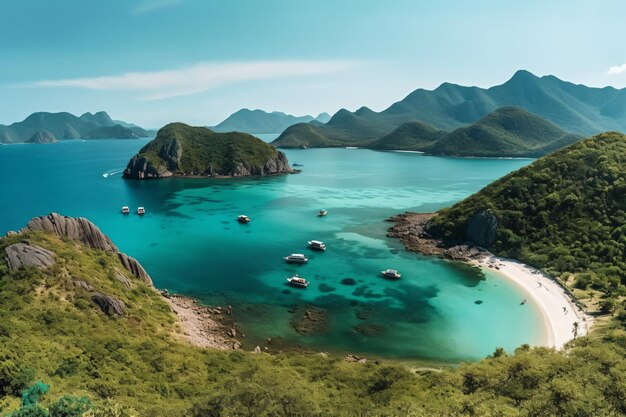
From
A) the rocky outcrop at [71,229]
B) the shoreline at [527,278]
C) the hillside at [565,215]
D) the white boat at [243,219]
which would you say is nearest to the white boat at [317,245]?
the shoreline at [527,278]

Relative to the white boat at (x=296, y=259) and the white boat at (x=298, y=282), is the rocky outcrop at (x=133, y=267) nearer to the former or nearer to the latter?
the white boat at (x=298, y=282)

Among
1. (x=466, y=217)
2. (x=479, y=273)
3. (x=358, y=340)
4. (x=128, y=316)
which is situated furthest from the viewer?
(x=466, y=217)

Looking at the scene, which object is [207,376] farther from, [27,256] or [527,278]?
[527,278]

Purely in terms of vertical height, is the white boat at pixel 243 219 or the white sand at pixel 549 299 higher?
the white boat at pixel 243 219

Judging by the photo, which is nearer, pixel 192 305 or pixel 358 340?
pixel 358 340

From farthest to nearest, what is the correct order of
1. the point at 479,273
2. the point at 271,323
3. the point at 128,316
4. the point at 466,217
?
the point at 466,217 < the point at 479,273 < the point at 271,323 < the point at 128,316

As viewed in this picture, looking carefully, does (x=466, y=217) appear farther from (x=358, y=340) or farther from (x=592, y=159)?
(x=358, y=340)

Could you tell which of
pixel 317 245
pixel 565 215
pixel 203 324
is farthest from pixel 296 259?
pixel 565 215

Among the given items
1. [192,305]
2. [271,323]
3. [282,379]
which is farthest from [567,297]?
[192,305]
